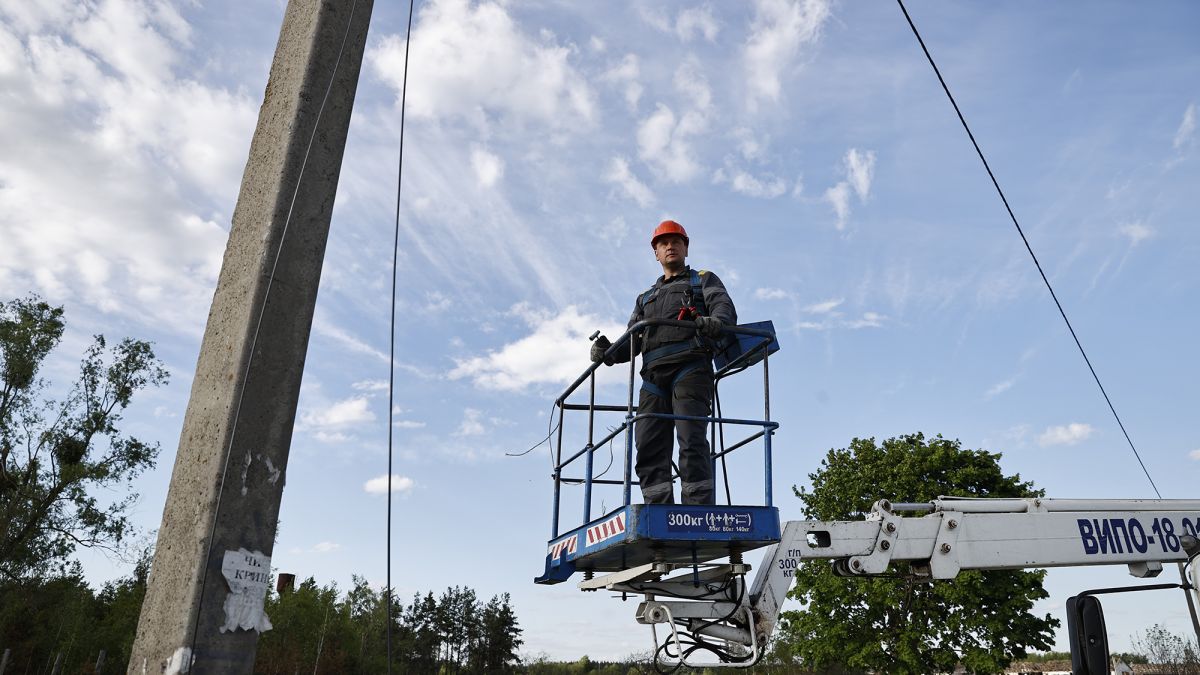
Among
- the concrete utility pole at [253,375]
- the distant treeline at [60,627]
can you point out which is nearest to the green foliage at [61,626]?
the distant treeline at [60,627]

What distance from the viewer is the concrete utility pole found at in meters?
2.66

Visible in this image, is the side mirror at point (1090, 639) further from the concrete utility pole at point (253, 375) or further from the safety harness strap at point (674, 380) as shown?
the concrete utility pole at point (253, 375)

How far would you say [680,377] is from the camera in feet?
19.0

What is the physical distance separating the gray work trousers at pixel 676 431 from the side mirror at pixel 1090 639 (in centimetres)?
223

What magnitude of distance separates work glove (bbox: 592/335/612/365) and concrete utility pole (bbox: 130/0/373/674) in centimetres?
316

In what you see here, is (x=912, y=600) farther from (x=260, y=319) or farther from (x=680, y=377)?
(x=260, y=319)

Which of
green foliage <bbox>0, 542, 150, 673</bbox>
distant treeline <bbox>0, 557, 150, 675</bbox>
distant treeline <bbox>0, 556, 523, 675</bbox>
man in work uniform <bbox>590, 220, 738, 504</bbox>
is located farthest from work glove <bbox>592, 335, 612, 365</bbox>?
green foliage <bbox>0, 542, 150, 673</bbox>

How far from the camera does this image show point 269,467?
9.39 ft

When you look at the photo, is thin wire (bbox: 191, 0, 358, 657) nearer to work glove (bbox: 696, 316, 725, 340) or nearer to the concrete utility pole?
the concrete utility pole

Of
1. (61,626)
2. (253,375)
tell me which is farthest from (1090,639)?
(61,626)

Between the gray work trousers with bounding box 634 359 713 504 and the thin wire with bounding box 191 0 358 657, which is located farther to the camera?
the gray work trousers with bounding box 634 359 713 504

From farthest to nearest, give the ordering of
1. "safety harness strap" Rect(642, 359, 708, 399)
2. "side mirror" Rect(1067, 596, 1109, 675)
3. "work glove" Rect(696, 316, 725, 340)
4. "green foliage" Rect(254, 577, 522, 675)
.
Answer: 1. "green foliage" Rect(254, 577, 522, 675)
2. "safety harness strap" Rect(642, 359, 708, 399)
3. "work glove" Rect(696, 316, 725, 340)
4. "side mirror" Rect(1067, 596, 1109, 675)

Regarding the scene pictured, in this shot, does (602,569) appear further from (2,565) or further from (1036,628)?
(2,565)

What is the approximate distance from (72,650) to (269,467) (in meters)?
43.9
